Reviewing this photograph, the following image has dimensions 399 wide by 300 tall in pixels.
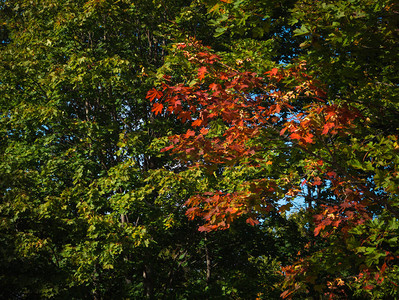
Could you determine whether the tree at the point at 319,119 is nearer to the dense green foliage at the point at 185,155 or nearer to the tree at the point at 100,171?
the dense green foliage at the point at 185,155

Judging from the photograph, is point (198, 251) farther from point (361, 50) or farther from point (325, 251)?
point (361, 50)

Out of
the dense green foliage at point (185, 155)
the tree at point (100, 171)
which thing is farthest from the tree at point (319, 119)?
the tree at point (100, 171)

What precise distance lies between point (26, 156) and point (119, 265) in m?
4.00

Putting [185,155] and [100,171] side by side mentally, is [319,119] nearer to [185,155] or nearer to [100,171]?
[185,155]

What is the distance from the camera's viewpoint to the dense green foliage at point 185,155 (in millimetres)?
3801

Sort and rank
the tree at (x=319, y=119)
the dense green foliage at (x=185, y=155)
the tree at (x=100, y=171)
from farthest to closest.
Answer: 1. the tree at (x=100, y=171)
2. the dense green foliage at (x=185, y=155)
3. the tree at (x=319, y=119)

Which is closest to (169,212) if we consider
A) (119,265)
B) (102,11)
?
(119,265)

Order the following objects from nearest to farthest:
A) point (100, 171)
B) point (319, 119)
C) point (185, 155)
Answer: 1. point (319, 119)
2. point (185, 155)
3. point (100, 171)

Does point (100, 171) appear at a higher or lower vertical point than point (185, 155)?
higher

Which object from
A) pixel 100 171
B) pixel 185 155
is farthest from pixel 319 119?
pixel 100 171

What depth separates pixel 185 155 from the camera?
13.4 feet

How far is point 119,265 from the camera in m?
7.86

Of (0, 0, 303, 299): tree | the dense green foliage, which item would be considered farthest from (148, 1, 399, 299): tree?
(0, 0, 303, 299): tree

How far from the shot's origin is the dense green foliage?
380 centimetres
